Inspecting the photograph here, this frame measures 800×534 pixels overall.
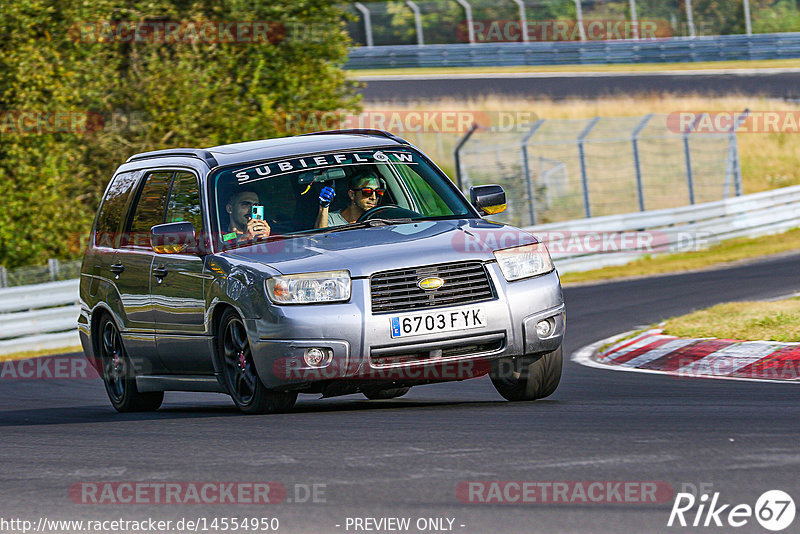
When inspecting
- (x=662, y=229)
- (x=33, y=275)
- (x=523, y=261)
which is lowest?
(x=662, y=229)

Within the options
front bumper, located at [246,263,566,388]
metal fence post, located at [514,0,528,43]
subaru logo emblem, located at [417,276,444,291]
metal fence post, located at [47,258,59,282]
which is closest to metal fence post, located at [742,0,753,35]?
metal fence post, located at [514,0,528,43]

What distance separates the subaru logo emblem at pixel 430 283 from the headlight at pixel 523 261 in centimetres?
43

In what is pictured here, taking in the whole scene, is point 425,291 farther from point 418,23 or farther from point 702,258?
point 418,23

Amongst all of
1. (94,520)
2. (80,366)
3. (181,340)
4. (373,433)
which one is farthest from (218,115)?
(94,520)

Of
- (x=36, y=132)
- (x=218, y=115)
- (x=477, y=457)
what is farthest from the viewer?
(x=218, y=115)

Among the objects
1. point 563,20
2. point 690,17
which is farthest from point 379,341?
point 690,17

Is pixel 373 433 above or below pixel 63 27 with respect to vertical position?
below

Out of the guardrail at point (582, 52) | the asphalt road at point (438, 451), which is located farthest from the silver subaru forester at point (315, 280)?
the guardrail at point (582, 52)

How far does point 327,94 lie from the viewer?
26109mm

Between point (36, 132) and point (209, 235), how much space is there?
595 inches

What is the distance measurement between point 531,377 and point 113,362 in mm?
3632

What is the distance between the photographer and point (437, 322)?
7797 mm

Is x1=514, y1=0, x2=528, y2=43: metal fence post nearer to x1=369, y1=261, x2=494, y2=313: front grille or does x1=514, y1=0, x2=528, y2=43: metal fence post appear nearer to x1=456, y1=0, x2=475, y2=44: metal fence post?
x1=456, y1=0, x2=475, y2=44: metal fence post

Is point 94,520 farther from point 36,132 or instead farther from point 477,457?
point 36,132
